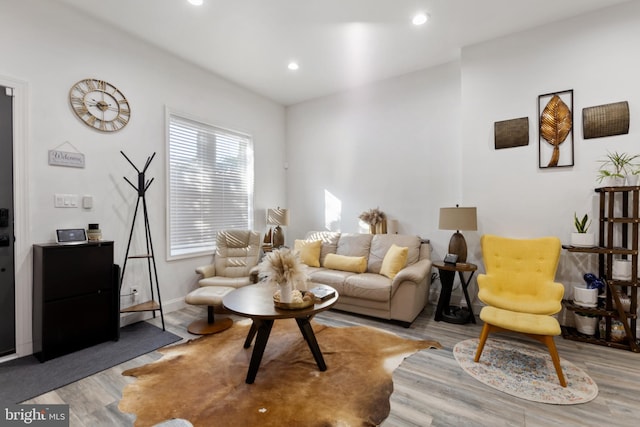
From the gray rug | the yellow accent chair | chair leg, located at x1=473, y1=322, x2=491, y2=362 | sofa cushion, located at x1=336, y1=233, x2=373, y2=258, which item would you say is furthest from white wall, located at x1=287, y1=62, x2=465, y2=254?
the gray rug

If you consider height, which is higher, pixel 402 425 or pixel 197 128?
pixel 197 128

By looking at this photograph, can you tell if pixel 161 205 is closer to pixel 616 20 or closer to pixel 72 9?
pixel 72 9

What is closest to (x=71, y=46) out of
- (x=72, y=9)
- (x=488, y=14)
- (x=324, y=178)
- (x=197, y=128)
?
(x=72, y=9)

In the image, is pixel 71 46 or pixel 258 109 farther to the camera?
pixel 258 109

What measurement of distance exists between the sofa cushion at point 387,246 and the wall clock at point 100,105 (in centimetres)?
333

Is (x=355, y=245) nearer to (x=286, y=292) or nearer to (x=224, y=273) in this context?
(x=224, y=273)

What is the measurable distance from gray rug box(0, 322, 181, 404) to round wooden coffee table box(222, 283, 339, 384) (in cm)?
100

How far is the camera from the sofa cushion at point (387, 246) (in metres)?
3.71

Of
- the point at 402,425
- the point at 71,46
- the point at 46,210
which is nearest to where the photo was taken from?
the point at 402,425

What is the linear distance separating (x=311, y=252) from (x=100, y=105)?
9.74 feet

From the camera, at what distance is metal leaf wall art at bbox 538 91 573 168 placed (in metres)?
2.99

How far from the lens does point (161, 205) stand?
352 centimetres

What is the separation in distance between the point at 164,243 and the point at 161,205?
0.47 metres

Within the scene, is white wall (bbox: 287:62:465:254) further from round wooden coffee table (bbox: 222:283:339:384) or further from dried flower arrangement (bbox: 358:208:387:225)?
round wooden coffee table (bbox: 222:283:339:384)
